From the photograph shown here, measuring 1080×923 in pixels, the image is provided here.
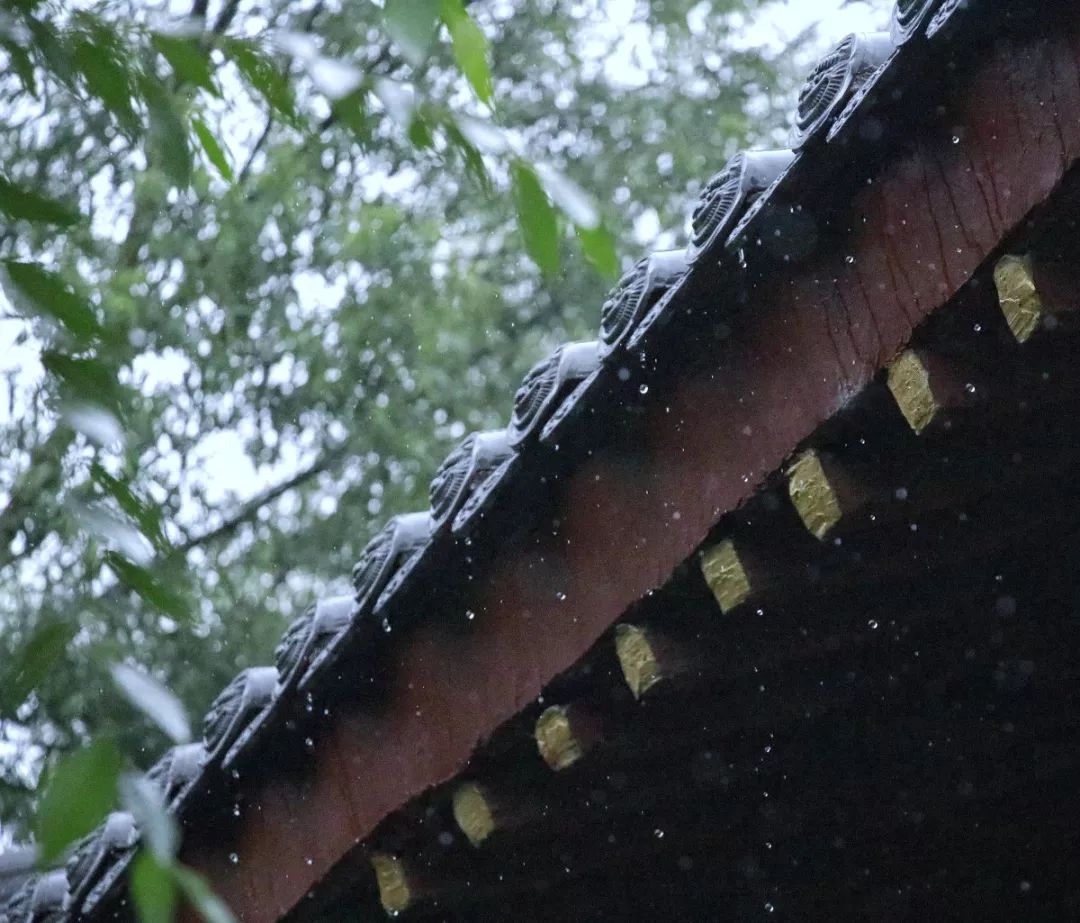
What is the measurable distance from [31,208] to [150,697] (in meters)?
0.34

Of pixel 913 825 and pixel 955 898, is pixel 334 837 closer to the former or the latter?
pixel 913 825

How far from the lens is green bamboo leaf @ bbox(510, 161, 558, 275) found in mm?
1053

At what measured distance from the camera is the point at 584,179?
9.03m

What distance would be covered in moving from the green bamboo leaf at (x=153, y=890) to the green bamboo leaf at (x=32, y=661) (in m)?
0.15

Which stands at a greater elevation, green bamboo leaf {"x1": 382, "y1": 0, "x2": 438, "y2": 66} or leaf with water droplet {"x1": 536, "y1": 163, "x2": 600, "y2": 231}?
green bamboo leaf {"x1": 382, "y1": 0, "x2": 438, "y2": 66}

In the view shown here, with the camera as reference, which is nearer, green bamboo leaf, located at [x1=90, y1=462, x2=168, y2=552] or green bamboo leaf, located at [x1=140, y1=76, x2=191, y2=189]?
green bamboo leaf, located at [x1=90, y1=462, x2=168, y2=552]

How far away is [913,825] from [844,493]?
1131 mm

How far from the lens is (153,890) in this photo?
0.79 metres

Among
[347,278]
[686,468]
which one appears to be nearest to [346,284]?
[347,278]

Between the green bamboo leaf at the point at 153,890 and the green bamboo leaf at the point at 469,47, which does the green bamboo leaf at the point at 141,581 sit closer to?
the green bamboo leaf at the point at 153,890

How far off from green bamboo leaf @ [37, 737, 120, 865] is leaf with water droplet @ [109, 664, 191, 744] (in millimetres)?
48

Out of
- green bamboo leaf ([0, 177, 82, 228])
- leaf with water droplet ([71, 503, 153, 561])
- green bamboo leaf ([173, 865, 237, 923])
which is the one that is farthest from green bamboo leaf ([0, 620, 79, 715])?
green bamboo leaf ([0, 177, 82, 228])

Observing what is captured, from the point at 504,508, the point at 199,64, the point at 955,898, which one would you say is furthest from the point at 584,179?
the point at 199,64

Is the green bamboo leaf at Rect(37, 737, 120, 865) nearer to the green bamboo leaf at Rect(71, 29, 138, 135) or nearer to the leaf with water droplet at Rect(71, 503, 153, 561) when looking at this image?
the leaf with water droplet at Rect(71, 503, 153, 561)
